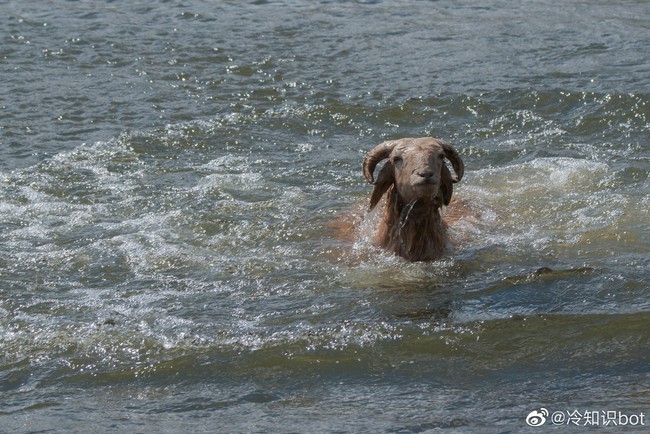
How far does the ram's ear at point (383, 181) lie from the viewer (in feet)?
29.1

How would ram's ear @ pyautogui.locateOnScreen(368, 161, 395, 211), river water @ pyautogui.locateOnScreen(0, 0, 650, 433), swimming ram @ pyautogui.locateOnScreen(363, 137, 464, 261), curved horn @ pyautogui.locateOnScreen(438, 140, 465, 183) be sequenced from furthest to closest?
ram's ear @ pyautogui.locateOnScreen(368, 161, 395, 211) < curved horn @ pyautogui.locateOnScreen(438, 140, 465, 183) < swimming ram @ pyautogui.locateOnScreen(363, 137, 464, 261) < river water @ pyautogui.locateOnScreen(0, 0, 650, 433)

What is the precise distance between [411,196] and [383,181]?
1.14ft

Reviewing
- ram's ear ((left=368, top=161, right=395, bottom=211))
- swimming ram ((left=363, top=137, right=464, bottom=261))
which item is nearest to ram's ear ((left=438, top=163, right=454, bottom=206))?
swimming ram ((left=363, top=137, right=464, bottom=261))

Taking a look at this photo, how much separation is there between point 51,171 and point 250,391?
5269 millimetres

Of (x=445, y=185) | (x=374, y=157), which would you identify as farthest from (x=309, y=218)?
(x=445, y=185)

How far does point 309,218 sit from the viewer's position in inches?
404

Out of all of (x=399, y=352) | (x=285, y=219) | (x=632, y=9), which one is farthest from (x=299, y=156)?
(x=632, y=9)

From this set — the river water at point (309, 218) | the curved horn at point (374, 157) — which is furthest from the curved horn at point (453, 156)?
the river water at point (309, 218)

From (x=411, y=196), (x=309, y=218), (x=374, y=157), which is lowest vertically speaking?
(x=309, y=218)

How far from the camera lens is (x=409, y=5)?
17516mm

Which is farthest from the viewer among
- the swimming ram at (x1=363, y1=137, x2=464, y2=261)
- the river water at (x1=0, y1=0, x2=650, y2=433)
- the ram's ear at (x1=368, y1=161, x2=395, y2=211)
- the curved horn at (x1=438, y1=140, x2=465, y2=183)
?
the ram's ear at (x1=368, y1=161, x2=395, y2=211)

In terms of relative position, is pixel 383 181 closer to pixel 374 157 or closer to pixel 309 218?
pixel 374 157

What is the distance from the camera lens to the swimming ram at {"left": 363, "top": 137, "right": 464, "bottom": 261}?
28.1 feet

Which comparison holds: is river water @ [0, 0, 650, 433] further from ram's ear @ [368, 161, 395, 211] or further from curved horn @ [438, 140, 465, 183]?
curved horn @ [438, 140, 465, 183]
